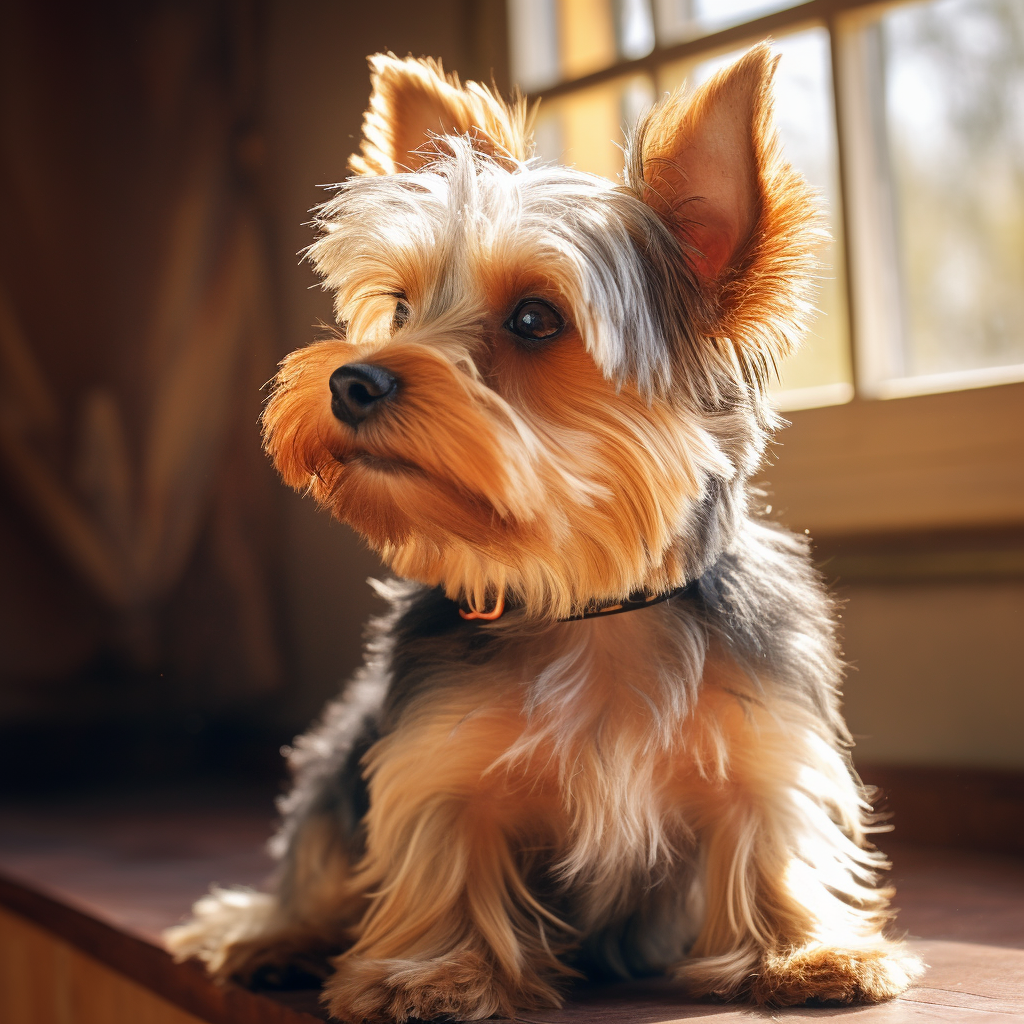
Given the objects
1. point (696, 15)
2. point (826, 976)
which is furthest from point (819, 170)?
point (826, 976)

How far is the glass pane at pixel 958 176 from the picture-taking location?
1916 mm

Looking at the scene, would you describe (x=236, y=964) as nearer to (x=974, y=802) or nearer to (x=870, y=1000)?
(x=870, y=1000)

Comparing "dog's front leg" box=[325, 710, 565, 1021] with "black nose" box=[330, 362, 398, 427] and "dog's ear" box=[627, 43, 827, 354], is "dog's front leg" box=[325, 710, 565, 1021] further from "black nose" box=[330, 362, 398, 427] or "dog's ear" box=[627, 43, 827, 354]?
"dog's ear" box=[627, 43, 827, 354]

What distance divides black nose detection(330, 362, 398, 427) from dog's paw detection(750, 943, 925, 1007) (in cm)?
67

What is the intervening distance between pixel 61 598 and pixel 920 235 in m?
2.38

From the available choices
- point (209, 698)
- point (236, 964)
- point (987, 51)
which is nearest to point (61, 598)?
point (209, 698)

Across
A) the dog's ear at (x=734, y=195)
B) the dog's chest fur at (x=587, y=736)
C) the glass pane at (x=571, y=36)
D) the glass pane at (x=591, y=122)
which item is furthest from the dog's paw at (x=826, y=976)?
the glass pane at (x=571, y=36)

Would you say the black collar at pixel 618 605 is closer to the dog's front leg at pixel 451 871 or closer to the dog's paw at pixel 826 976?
the dog's front leg at pixel 451 871

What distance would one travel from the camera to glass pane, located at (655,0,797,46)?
214 cm

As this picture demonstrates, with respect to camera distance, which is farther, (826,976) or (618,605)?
(618,605)

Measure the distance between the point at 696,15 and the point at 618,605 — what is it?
4.95 ft

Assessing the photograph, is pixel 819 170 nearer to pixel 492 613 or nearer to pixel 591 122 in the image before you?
pixel 591 122

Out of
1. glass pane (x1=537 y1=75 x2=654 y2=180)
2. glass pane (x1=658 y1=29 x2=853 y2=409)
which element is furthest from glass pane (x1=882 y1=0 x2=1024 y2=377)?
glass pane (x1=537 y1=75 x2=654 y2=180)

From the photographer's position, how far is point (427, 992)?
1.06 meters
